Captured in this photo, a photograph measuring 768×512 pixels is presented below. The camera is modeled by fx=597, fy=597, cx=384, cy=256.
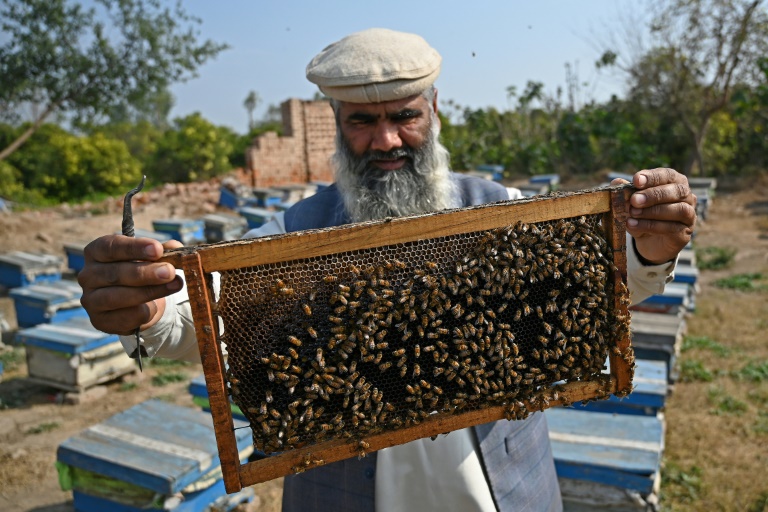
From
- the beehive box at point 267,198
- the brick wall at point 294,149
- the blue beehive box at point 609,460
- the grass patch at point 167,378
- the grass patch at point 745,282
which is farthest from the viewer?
the brick wall at point 294,149

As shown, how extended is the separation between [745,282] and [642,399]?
834 centimetres

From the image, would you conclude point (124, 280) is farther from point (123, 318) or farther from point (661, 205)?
point (661, 205)

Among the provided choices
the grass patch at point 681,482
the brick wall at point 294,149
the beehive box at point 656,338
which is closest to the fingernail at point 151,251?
the grass patch at point 681,482

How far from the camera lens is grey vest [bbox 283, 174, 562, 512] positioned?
97.6 inches

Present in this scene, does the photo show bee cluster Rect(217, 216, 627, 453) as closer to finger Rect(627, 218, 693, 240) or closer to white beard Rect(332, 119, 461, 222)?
finger Rect(627, 218, 693, 240)

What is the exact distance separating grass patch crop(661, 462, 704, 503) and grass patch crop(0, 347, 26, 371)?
895cm

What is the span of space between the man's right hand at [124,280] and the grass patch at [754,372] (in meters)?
8.06

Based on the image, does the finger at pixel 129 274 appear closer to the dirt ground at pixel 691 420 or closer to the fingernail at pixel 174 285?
the fingernail at pixel 174 285

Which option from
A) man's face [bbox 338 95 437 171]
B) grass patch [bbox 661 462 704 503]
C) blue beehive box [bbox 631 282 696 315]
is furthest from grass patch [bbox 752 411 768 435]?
man's face [bbox 338 95 437 171]

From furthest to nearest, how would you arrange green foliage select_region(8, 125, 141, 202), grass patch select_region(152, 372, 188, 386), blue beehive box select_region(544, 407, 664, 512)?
green foliage select_region(8, 125, 141, 202)
grass patch select_region(152, 372, 188, 386)
blue beehive box select_region(544, 407, 664, 512)

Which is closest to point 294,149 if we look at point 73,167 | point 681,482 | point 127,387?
point 73,167

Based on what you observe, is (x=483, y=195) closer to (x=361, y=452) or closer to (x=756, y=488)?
(x=361, y=452)

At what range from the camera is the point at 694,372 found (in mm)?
7953

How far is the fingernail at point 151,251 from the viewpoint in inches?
71.4
